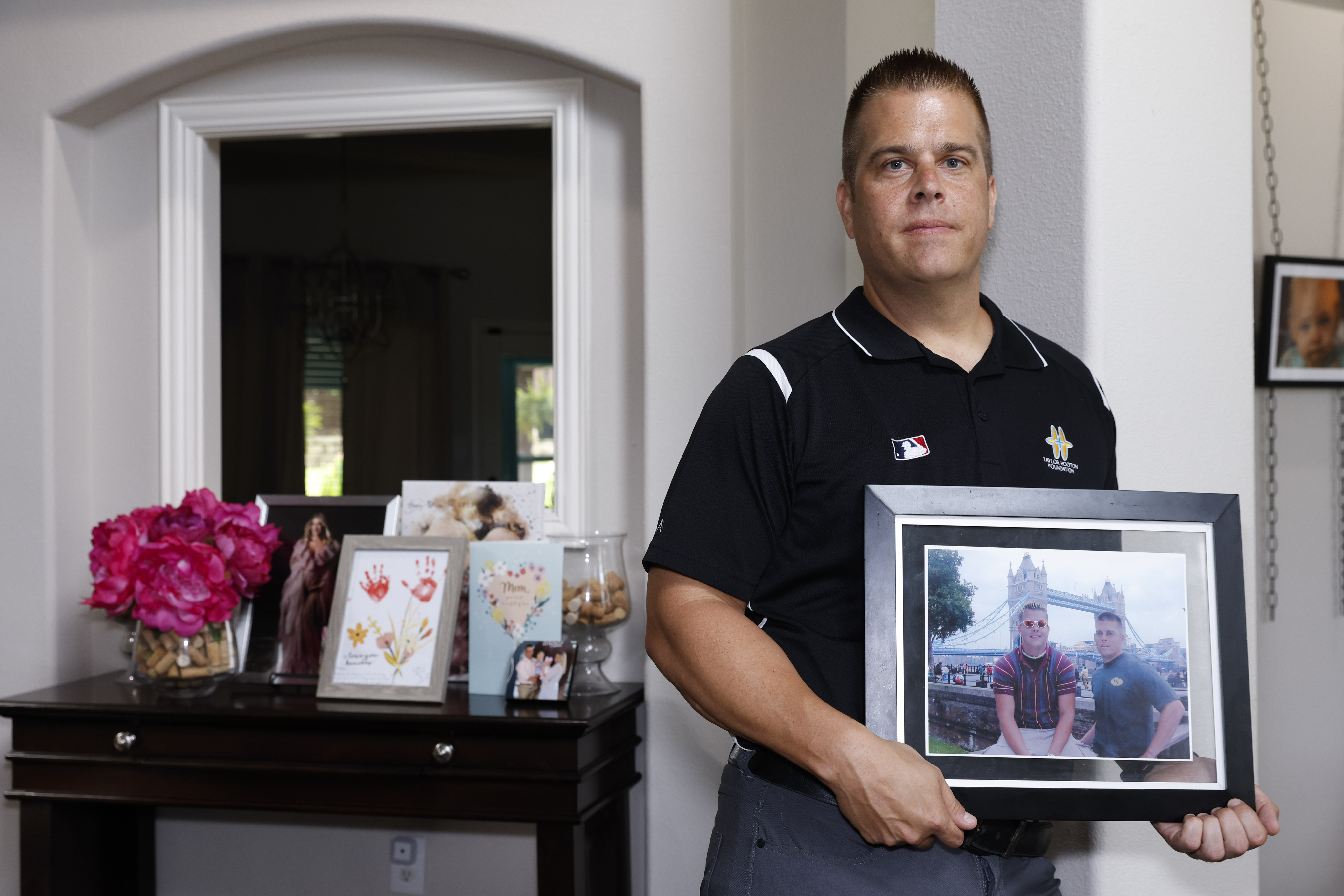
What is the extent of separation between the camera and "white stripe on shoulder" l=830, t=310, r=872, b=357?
1183 millimetres

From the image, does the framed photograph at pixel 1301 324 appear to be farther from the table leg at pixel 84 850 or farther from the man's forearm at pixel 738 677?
the table leg at pixel 84 850

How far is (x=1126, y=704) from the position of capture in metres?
1.05

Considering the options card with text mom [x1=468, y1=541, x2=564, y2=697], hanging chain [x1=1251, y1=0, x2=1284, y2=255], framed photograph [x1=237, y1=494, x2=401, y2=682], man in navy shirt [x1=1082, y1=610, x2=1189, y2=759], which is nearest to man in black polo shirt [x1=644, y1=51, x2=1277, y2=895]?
man in navy shirt [x1=1082, y1=610, x2=1189, y2=759]

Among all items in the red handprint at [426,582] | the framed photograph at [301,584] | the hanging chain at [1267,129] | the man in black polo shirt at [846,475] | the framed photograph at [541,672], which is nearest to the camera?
the man in black polo shirt at [846,475]

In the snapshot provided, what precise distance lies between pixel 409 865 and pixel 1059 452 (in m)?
1.98

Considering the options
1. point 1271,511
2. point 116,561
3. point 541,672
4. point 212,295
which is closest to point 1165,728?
point 541,672

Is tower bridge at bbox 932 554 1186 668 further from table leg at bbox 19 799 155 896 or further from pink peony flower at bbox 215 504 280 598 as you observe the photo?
table leg at bbox 19 799 155 896

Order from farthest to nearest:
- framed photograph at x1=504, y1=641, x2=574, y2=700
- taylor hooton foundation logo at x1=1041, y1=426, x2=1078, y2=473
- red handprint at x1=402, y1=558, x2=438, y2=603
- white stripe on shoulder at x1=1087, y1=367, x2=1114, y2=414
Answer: red handprint at x1=402, y1=558, x2=438, y2=603, framed photograph at x1=504, y1=641, x2=574, y2=700, white stripe on shoulder at x1=1087, y1=367, x2=1114, y2=414, taylor hooton foundation logo at x1=1041, y1=426, x2=1078, y2=473

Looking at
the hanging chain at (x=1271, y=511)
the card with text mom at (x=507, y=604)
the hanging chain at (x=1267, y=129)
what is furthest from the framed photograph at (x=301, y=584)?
the hanging chain at (x=1267, y=129)

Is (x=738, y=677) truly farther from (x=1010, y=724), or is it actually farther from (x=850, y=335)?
(x=850, y=335)

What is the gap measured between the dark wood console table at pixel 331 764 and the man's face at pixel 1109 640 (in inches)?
46.6

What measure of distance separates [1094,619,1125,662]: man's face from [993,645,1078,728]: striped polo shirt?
0.03 m

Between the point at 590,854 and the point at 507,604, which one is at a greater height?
the point at 507,604

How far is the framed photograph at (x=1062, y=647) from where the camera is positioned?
103 centimetres
